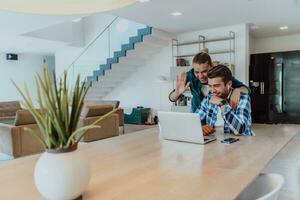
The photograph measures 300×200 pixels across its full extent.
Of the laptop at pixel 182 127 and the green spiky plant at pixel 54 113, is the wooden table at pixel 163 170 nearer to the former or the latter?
the laptop at pixel 182 127

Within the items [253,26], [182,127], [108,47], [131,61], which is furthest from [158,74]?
[182,127]

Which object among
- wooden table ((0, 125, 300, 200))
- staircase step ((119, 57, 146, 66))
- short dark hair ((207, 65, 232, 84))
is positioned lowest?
wooden table ((0, 125, 300, 200))

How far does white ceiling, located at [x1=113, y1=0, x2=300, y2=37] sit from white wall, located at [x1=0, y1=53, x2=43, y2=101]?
230 inches

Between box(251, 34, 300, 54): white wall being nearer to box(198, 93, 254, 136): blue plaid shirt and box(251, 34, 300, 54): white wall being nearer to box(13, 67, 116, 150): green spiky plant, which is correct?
box(198, 93, 254, 136): blue plaid shirt

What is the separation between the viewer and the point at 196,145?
1.84 metres

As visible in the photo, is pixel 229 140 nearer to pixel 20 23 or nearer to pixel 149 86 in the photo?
pixel 20 23

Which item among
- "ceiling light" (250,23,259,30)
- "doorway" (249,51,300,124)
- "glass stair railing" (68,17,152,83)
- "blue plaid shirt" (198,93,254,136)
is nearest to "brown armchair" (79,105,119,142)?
"glass stair railing" (68,17,152,83)

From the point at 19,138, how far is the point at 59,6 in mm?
3771

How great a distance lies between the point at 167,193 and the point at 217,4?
4336mm

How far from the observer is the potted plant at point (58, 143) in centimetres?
98

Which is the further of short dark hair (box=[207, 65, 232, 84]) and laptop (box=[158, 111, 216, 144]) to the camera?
short dark hair (box=[207, 65, 232, 84])

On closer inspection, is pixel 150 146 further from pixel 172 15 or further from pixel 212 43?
pixel 212 43

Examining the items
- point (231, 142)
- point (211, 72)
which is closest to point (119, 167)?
point (231, 142)

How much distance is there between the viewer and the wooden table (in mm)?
1036
